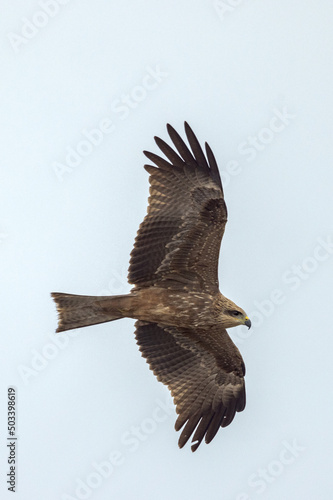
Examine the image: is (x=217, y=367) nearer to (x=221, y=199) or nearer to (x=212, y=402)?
(x=212, y=402)

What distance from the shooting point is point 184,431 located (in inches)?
529

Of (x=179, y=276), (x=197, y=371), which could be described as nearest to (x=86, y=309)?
(x=179, y=276)

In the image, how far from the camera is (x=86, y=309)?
12766 mm

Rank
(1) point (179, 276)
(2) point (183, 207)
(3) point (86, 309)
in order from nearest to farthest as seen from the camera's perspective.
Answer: (2) point (183, 207) < (3) point (86, 309) < (1) point (179, 276)

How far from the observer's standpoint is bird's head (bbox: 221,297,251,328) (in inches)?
502

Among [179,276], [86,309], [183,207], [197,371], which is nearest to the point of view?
[183,207]

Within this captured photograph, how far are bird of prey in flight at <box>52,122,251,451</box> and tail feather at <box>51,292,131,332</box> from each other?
1 cm

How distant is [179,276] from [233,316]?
94 centimetres

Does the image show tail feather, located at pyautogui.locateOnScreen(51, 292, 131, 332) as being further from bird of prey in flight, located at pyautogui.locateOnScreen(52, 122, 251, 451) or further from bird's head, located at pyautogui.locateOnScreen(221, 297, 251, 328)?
bird's head, located at pyautogui.locateOnScreen(221, 297, 251, 328)

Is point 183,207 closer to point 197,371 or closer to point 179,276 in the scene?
point 179,276

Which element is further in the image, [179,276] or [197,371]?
[197,371]

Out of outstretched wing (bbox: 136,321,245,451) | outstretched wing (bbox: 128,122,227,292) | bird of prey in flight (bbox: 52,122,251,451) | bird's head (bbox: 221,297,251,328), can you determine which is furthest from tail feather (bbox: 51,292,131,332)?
bird's head (bbox: 221,297,251,328)

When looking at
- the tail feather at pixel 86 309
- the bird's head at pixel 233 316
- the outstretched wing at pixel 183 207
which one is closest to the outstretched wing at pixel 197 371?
the bird's head at pixel 233 316

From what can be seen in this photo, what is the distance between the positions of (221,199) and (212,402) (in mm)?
3178
